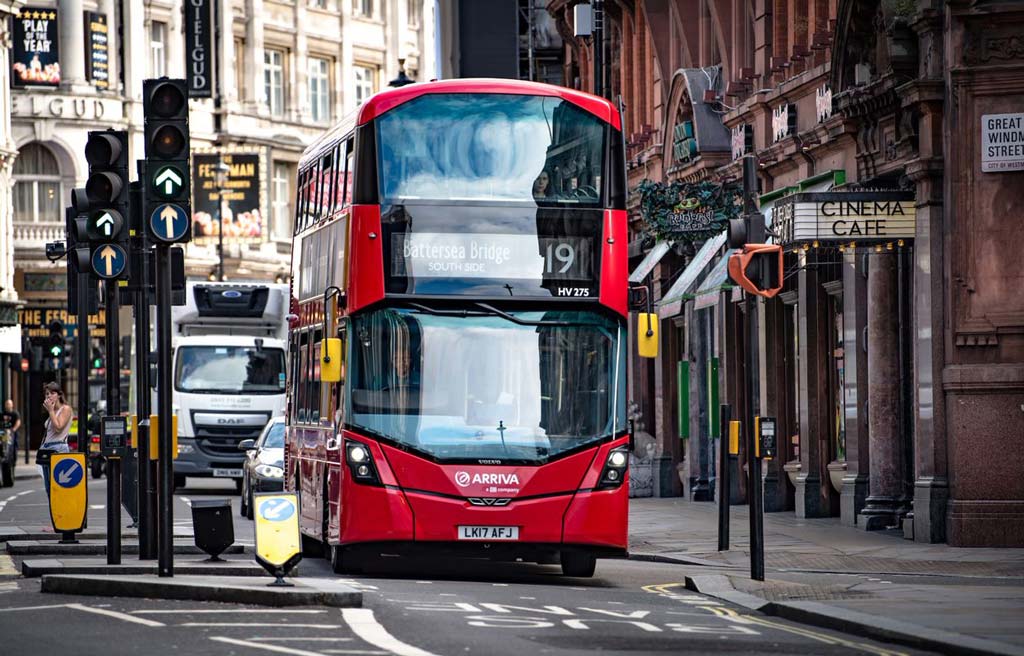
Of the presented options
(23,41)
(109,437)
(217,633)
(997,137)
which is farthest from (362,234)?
(23,41)

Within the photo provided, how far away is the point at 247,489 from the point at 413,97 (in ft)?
45.1

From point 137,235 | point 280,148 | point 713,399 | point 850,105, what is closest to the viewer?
point 137,235

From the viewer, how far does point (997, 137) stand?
22.9m

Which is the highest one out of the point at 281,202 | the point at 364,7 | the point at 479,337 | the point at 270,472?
the point at 364,7

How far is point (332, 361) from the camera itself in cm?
1931

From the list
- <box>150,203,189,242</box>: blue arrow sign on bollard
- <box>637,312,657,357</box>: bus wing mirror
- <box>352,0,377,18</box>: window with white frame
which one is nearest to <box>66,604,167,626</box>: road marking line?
<box>150,203,189,242</box>: blue arrow sign on bollard

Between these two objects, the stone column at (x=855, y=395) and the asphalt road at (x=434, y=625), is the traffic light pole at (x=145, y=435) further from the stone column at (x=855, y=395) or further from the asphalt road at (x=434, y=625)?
the stone column at (x=855, y=395)

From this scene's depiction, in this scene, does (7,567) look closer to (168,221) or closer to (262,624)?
(168,221)

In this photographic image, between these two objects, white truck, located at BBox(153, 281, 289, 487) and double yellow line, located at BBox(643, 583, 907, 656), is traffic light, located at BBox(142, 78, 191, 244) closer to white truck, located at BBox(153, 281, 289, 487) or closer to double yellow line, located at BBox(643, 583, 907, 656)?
double yellow line, located at BBox(643, 583, 907, 656)

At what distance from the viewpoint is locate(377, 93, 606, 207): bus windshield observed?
19.2 meters

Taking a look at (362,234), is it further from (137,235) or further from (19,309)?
(19,309)

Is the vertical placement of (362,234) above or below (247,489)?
above

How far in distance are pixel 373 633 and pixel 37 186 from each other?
209 ft

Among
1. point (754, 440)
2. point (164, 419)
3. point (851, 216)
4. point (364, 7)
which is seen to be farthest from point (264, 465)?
point (364, 7)
